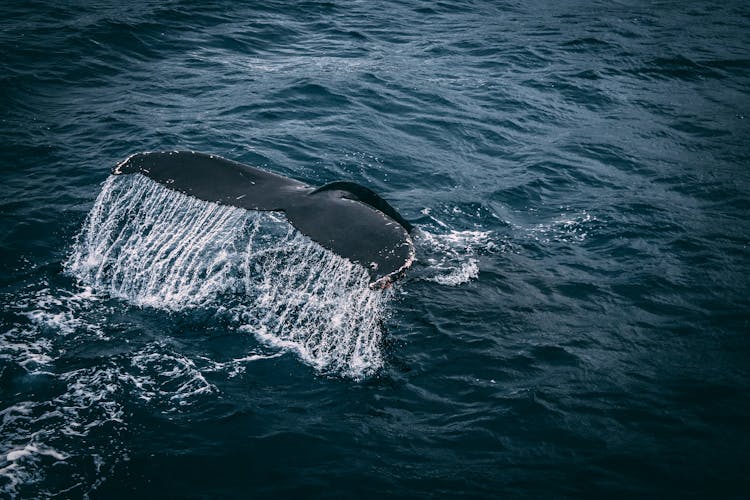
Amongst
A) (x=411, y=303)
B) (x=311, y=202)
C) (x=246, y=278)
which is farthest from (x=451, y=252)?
(x=311, y=202)

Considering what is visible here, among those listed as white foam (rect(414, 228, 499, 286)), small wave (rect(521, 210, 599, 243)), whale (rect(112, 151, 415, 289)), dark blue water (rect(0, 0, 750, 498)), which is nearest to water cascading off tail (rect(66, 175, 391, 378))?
dark blue water (rect(0, 0, 750, 498))

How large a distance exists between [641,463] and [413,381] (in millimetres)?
2025

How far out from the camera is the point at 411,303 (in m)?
6.50

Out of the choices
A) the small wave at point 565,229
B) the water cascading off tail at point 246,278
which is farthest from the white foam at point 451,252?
the water cascading off tail at point 246,278

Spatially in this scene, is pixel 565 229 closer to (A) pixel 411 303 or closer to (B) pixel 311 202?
(A) pixel 411 303

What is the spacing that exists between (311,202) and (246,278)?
2.21 metres

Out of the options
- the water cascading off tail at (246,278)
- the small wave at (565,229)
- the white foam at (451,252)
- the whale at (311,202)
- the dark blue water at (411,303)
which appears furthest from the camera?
the small wave at (565,229)

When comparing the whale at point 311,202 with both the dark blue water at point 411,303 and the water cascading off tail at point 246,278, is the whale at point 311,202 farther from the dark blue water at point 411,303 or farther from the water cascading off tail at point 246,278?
the dark blue water at point 411,303

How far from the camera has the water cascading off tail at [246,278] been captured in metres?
5.81

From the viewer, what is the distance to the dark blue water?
4473 mm

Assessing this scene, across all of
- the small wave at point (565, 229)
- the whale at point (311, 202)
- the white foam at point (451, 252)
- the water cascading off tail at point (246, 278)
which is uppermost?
the whale at point (311, 202)

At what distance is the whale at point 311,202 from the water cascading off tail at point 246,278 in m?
0.19

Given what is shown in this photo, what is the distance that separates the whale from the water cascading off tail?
193mm

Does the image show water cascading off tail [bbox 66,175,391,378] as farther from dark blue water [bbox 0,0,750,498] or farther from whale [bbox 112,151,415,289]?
whale [bbox 112,151,415,289]
